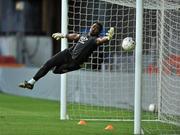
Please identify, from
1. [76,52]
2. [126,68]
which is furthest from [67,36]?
[126,68]

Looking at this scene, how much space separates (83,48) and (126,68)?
5.68m

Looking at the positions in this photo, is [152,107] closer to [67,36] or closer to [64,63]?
[64,63]

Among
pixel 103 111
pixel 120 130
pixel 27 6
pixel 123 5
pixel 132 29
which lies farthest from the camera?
pixel 27 6

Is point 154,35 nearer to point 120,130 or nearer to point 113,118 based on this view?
point 113,118

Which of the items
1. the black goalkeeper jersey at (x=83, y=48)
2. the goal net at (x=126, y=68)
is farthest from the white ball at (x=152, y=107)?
the black goalkeeper jersey at (x=83, y=48)

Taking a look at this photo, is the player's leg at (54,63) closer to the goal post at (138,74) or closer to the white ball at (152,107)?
the goal post at (138,74)

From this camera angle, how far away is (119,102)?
881 inches

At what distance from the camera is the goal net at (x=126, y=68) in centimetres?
1798

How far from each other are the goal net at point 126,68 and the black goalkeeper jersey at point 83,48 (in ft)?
6.52

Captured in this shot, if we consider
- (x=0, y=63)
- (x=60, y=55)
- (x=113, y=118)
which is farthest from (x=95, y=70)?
(x=0, y=63)

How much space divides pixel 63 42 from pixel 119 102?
4561 mm

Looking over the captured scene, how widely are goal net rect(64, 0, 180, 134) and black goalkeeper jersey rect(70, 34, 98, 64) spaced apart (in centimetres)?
199

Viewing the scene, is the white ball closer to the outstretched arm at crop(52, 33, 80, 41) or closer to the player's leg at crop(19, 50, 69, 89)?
the player's leg at crop(19, 50, 69, 89)

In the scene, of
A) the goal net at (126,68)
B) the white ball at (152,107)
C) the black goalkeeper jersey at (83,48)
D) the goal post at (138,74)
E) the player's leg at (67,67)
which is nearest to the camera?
the goal post at (138,74)
